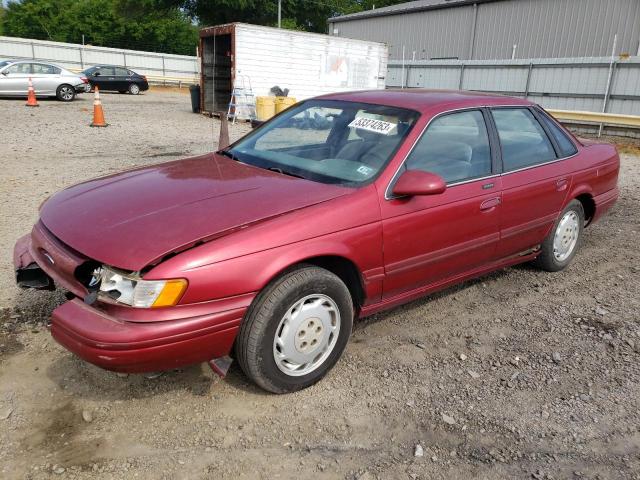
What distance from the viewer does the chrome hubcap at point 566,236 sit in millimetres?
4668

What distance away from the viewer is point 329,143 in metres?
3.69

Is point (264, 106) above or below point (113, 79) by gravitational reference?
below

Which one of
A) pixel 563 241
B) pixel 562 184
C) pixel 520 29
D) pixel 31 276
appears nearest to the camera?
pixel 31 276

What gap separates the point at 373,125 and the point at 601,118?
13824 mm

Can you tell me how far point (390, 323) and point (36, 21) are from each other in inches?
2126

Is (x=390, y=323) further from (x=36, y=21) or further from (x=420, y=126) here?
(x=36, y=21)

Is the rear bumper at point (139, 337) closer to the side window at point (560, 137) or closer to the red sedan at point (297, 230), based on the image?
the red sedan at point (297, 230)

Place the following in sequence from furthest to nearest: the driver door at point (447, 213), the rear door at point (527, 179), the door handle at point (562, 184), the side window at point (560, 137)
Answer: the side window at point (560, 137), the door handle at point (562, 184), the rear door at point (527, 179), the driver door at point (447, 213)

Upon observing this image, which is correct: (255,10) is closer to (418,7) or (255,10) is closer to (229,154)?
(418,7)

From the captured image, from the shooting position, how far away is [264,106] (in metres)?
16.1

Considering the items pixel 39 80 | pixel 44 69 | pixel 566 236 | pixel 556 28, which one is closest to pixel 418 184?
pixel 566 236

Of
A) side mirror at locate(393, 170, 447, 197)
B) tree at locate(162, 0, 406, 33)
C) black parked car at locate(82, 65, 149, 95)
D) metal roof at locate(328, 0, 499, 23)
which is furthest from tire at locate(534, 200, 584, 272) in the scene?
tree at locate(162, 0, 406, 33)

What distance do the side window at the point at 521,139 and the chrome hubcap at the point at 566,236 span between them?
0.62 metres

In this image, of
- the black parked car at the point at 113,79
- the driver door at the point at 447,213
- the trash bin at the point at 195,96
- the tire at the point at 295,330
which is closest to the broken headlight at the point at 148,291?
the tire at the point at 295,330
